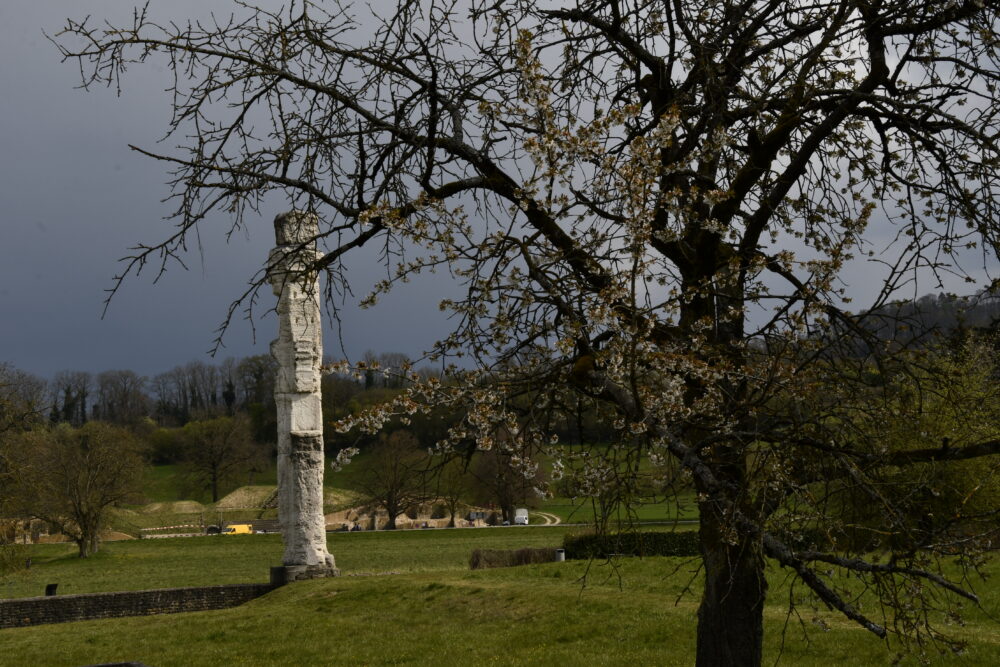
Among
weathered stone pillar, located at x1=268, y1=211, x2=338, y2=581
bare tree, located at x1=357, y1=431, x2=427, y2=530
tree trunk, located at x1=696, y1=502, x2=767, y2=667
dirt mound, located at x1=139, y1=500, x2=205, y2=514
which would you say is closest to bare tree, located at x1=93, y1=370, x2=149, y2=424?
dirt mound, located at x1=139, y1=500, x2=205, y2=514

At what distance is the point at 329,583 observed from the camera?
59.9 feet

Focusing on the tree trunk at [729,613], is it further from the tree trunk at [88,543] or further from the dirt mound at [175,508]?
the dirt mound at [175,508]

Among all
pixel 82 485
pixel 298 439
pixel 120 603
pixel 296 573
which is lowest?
pixel 120 603

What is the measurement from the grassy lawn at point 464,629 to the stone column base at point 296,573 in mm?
731

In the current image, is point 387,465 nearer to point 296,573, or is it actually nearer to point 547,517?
point 547,517

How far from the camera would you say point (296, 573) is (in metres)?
19.8

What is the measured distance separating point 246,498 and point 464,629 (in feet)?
165

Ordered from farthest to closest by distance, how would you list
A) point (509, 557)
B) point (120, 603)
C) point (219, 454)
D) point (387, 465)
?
point (219, 454) < point (387, 465) < point (509, 557) < point (120, 603)

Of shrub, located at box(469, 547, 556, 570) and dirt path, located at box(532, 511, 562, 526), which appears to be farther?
dirt path, located at box(532, 511, 562, 526)

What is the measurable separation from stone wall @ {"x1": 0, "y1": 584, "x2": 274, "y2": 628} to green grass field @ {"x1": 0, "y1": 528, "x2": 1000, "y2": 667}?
2.83 ft

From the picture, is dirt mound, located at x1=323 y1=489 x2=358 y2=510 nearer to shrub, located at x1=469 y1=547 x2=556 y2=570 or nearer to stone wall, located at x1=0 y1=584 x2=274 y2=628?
shrub, located at x1=469 y1=547 x2=556 y2=570

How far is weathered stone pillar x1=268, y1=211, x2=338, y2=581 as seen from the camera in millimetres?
20062

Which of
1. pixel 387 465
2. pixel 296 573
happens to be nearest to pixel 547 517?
pixel 387 465

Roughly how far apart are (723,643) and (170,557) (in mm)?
32785
